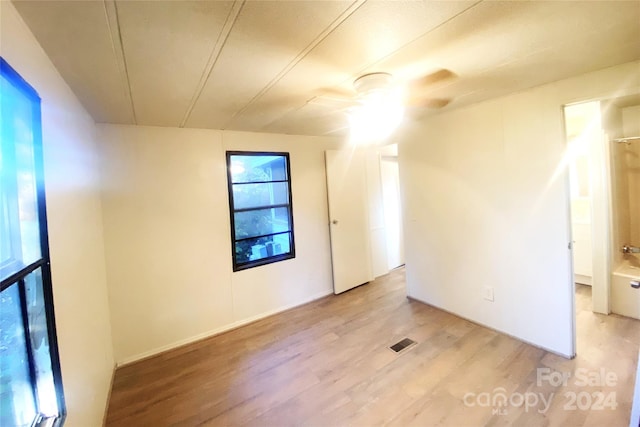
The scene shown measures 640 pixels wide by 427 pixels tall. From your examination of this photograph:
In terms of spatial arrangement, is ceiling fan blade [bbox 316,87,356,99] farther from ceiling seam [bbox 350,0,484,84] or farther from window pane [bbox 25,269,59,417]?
window pane [bbox 25,269,59,417]

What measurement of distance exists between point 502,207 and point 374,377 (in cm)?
188

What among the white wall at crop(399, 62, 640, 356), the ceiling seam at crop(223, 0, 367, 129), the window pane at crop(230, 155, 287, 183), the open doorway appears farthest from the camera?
the open doorway

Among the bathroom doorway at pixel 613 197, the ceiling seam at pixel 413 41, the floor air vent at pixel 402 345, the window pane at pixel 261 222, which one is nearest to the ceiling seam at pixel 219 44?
the ceiling seam at pixel 413 41

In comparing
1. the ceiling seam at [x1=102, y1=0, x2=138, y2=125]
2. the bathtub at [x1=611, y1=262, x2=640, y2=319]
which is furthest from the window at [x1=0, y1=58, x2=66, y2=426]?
the bathtub at [x1=611, y1=262, x2=640, y2=319]

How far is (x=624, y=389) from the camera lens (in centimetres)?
189

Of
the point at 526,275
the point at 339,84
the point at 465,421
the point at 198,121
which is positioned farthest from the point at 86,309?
the point at 526,275

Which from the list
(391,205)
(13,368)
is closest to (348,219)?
(391,205)

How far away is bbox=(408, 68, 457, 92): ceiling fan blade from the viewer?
1835 mm

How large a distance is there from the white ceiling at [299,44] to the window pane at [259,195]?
48.4 inches

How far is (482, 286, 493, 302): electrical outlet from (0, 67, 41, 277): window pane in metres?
3.29

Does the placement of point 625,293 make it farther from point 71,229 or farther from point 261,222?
point 71,229

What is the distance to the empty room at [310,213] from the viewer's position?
1.15 meters

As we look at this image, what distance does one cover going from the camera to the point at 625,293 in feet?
9.32

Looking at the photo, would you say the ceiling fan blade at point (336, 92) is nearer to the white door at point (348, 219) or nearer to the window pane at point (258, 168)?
the window pane at point (258, 168)
